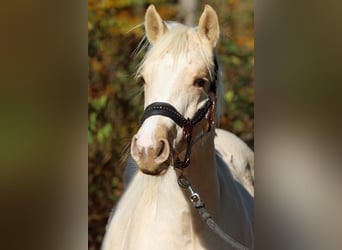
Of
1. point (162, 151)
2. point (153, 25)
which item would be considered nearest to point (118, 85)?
point (153, 25)

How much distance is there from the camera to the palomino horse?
151cm

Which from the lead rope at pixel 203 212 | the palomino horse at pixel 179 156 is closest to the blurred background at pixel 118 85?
the palomino horse at pixel 179 156

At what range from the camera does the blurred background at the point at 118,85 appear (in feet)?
5.65

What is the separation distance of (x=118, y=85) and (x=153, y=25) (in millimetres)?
256

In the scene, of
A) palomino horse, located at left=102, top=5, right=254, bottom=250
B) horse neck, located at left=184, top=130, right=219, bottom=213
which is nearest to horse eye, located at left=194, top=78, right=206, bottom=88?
palomino horse, located at left=102, top=5, right=254, bottom=250

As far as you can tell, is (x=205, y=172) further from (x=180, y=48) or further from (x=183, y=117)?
(x=180, y=48)
